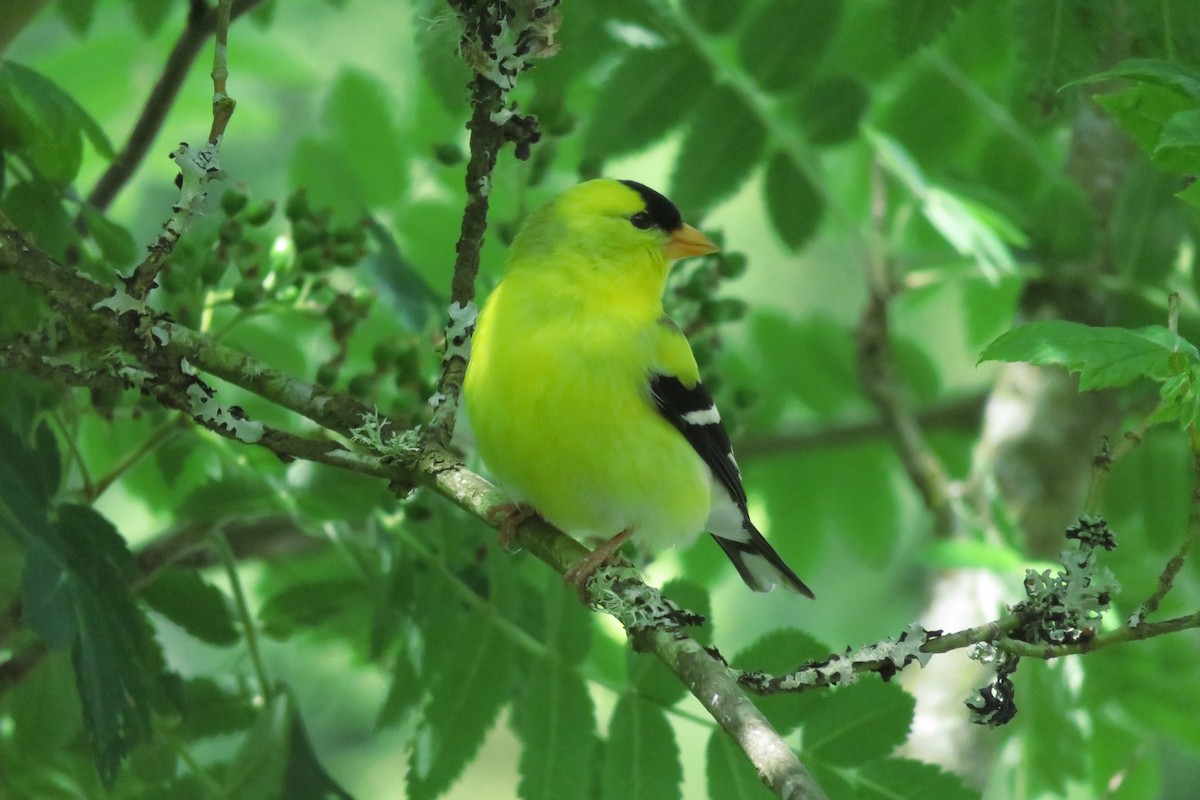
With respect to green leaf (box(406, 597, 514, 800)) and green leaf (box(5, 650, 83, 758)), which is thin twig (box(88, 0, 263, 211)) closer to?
green leaf (box(5, 650, 83, 758))

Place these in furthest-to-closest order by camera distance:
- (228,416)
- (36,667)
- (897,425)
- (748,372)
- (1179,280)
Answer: (748,372)
(897,425)
(1179,280)
(36,667)
(228,416)

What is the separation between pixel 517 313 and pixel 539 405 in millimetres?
331

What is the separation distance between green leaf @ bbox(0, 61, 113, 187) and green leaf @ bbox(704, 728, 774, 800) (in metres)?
1.84

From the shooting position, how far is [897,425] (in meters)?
4.64

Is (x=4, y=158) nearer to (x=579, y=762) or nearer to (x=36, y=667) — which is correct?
(x=36, y=667)

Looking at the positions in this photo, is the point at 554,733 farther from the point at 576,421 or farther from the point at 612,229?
the point at 612,229

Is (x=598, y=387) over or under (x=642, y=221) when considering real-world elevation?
under

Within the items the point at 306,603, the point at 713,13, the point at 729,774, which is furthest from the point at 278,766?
the point at 713,13

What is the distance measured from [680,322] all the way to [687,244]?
0.23 metres

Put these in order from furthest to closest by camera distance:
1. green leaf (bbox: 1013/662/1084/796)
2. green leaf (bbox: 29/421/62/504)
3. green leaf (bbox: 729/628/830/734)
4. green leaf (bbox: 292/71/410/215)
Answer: green leaf (bbox: 292/71/410/215) → green leaf (bbox: 1013/662/1084/796) → green leaf (bbox: 729/628/830/734) → green leaf (bbox: 29/421/62/504)

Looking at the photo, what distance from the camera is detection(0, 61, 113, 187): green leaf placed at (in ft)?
8.54

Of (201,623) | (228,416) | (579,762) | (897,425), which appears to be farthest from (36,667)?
(897,425)

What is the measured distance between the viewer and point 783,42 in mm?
3965

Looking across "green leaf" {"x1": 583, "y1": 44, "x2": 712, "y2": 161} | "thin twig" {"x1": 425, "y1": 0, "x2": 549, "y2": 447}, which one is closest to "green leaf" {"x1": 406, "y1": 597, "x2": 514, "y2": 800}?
"thin twig" {"x1": 425, "y1": 0, "x2": 549, "y2": 447}
